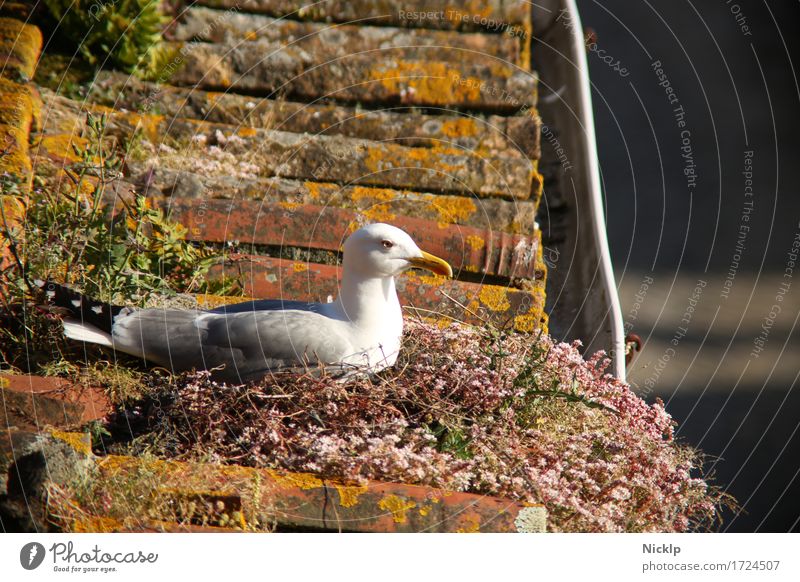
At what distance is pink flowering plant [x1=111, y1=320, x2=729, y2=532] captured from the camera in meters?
2.58

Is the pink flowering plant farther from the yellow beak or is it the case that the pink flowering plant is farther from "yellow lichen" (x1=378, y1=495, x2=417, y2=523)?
the yellow beak

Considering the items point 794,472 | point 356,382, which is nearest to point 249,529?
point 356,382

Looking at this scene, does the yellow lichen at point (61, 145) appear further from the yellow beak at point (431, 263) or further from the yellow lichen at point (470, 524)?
the yellow lichen at point (470, 524)

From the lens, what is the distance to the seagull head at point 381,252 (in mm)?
2941

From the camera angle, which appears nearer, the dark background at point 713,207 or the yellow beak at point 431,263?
the yellow beak at point 431,263

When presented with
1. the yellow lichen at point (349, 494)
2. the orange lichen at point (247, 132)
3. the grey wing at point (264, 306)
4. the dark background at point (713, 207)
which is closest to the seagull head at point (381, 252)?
the grey wing at point (264, 306)

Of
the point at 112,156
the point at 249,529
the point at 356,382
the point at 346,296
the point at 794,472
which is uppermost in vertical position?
the point at 112,156

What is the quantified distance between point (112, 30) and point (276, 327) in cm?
231

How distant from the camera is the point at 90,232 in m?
3.27

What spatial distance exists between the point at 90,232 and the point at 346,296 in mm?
994

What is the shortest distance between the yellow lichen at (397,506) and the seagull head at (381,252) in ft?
2.85

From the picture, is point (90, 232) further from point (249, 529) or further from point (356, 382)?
point (249, 529)

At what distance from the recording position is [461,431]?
2.75 metres
